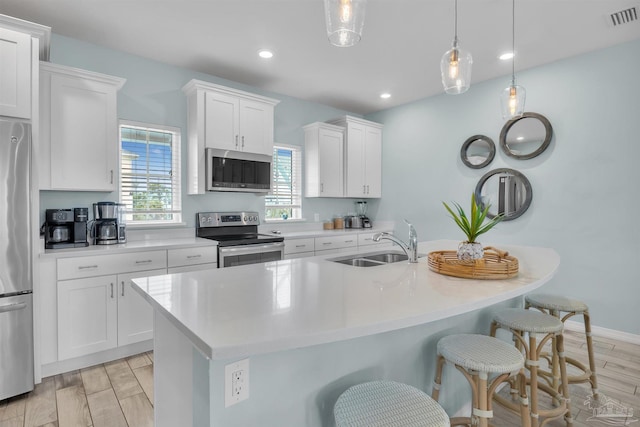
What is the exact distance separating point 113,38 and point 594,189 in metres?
4.78

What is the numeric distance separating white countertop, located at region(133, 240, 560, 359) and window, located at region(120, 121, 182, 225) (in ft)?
6.91

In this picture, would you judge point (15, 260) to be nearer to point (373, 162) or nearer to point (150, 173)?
point (150, 173)

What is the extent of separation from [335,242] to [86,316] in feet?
9.00

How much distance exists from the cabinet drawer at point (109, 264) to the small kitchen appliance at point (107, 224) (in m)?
0.34

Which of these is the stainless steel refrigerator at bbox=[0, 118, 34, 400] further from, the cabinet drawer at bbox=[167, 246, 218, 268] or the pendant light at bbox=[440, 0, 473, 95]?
the pendant light at bbox=[440, 0, 473, 95]

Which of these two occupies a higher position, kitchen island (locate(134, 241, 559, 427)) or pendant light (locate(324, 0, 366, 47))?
pendant light (locate(324, 0, 366, 47))

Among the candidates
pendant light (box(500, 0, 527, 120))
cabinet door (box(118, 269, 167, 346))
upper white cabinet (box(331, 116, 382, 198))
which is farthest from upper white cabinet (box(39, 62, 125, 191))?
pendant light (box(500, 0, 527, 120))

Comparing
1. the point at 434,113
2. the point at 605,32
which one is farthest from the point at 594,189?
the point at 434,113

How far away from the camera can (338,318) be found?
105 centimetres

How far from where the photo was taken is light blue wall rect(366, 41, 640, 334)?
10.4ft

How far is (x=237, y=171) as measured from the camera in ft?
12.3

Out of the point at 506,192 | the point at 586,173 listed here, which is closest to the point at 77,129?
the point at 506,192

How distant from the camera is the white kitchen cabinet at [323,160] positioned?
4633 mm

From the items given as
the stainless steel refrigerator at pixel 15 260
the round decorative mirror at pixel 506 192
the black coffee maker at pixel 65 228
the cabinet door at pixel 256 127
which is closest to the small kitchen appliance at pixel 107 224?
the black coffee maker at pixel 65 228
